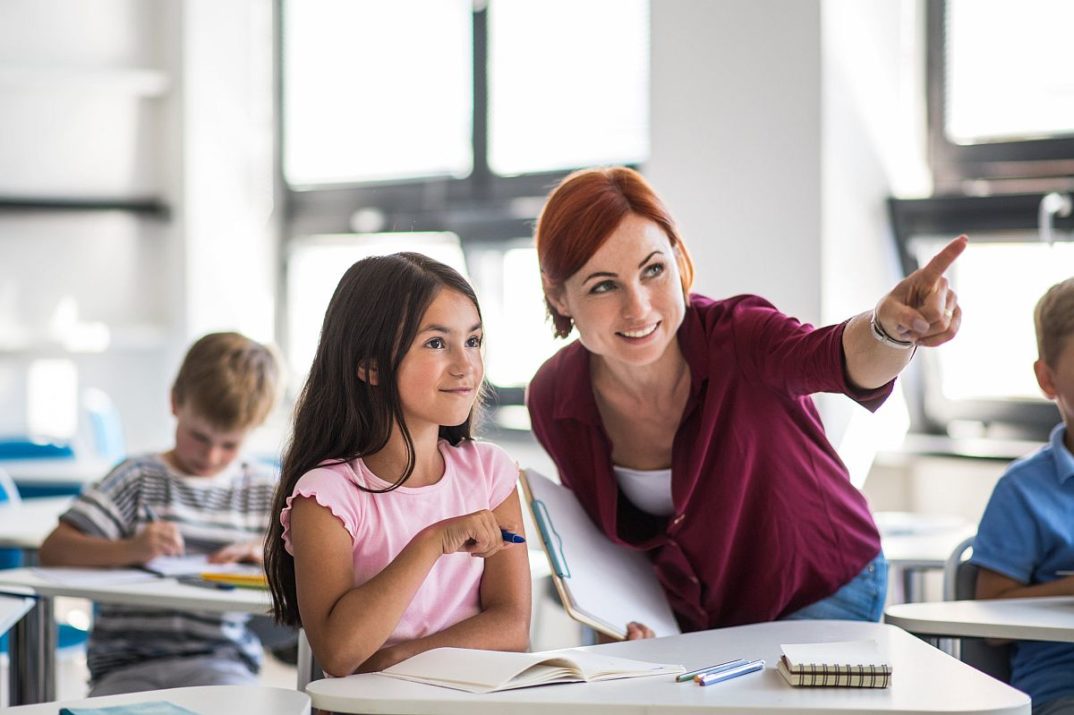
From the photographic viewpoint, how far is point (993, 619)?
1.89 meters

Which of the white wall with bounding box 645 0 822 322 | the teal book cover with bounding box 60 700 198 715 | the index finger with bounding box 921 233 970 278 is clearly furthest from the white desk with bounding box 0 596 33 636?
the white wall with bounding box 645 0 822 322

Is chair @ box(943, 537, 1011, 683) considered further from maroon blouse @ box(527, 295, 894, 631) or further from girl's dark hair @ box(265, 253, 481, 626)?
girl's dark hair @ box(265, 253, 481, 626)

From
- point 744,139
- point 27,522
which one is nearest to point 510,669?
point 27,522

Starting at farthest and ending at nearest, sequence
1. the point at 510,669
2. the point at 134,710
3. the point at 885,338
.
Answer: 1. the point at 885,338
2. the point at 510,669
3. the point at 134,710

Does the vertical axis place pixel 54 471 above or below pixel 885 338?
below

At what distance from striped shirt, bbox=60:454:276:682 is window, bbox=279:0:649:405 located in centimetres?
204

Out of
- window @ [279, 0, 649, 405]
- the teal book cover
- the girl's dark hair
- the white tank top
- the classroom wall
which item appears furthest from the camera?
the classroom wall

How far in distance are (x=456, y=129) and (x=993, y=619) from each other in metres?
3.44

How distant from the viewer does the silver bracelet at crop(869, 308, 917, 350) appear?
1.81 metres

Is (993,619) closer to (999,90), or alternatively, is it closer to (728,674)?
(728,674)

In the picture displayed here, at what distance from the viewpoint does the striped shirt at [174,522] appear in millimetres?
2480

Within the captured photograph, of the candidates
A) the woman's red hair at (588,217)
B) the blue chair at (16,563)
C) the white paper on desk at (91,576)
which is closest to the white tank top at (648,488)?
the woman's red hair at (588,217)

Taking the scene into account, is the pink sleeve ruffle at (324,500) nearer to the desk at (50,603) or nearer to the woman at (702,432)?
the desk at (50,603)

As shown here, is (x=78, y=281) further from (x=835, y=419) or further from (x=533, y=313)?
(x=835, y=419)
